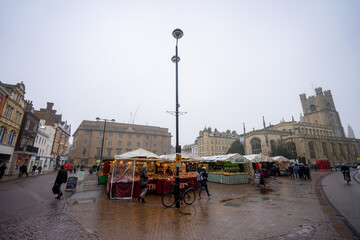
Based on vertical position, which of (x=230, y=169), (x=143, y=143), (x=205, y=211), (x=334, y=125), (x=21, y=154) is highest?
(x=334, y=125)

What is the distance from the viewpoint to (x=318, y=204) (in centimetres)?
766

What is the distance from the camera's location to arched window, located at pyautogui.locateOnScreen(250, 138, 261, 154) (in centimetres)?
5309

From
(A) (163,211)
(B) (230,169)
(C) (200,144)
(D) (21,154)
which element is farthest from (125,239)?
(C) (200,144)

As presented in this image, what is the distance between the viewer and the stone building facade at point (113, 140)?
185 ft

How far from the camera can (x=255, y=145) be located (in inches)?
2128

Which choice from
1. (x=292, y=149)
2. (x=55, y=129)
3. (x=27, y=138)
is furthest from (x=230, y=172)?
(x=55, y=129)

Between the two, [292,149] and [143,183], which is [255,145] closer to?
[292,149]

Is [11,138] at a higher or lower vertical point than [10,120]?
lower

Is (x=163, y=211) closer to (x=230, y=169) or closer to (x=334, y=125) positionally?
(x=230, y=169)

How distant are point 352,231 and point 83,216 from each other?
8670 mm

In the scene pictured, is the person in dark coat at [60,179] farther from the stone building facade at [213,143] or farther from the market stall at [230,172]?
the stone building facade at [213,143]

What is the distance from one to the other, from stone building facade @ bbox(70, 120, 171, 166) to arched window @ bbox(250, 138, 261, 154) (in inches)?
1289

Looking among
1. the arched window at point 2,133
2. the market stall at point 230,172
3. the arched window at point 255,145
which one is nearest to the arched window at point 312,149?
the arched window at point 255,145

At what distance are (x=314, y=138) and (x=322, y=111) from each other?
21645 millimetres
